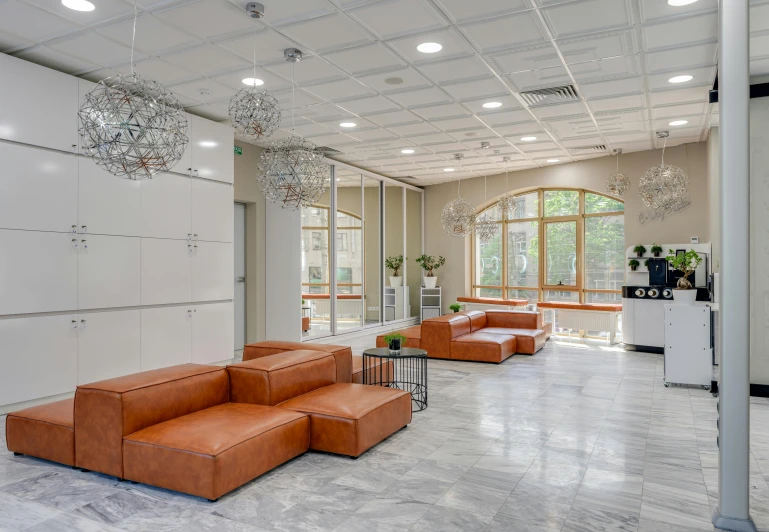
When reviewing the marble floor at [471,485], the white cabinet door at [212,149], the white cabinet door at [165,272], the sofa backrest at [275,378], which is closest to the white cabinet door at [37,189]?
the white cabinet door at [165,272]

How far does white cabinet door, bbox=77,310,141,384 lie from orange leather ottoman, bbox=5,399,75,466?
5.77 feet

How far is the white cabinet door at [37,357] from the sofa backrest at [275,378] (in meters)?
2.33

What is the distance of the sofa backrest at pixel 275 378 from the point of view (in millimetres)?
4203

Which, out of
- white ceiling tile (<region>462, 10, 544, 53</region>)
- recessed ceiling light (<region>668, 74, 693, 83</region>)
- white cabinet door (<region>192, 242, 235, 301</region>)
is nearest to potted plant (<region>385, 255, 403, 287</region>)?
white cabinet door (<region>192, 242, 235, 301</region>)

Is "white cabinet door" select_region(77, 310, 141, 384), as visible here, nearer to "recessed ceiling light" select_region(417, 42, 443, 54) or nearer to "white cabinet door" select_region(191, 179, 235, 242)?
"white cabinet door" select_region(191, 179, 235, 242)

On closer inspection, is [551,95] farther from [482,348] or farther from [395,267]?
[395,267]

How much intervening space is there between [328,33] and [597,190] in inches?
314

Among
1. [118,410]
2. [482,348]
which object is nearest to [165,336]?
[118,410]

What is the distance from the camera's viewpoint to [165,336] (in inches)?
265

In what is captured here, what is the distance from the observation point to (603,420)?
5129 millimetres

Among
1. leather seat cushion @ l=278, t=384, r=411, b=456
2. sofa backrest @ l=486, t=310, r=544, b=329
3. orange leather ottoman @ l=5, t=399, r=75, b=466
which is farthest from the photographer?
sofa backrest @ l=486, t=310, r=544, b=329

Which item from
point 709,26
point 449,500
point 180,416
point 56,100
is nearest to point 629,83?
point 709,26

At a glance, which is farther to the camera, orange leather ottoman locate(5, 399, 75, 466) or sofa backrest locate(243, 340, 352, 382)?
sofa backrest locate(243, 340, 352, 382)

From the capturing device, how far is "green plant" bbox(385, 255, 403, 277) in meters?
13.1
